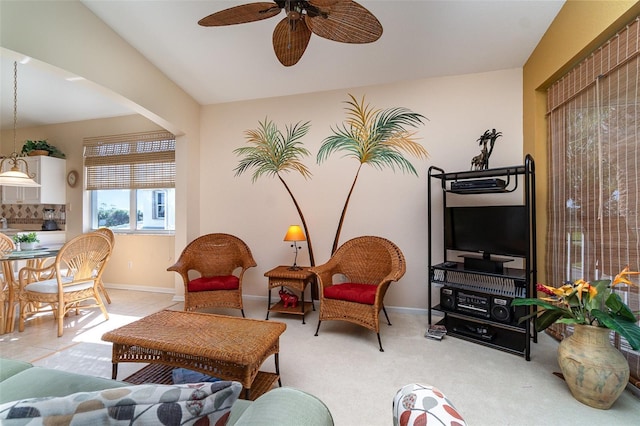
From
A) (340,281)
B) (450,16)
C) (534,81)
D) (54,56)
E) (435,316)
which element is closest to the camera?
(54,56)

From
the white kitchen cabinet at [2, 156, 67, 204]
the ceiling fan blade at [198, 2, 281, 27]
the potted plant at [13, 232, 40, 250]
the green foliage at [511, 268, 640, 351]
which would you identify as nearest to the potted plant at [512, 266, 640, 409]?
the green foliage at [511, 268, 640, 351]

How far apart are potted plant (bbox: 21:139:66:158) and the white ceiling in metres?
0.76

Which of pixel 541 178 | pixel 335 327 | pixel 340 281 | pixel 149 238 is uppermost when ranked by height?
pixel 541 178

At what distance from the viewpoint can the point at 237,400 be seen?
3.10ft

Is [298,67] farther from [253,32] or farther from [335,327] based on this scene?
[335,327]

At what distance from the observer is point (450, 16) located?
2594 mm

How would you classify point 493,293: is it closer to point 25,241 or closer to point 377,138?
point 377,138

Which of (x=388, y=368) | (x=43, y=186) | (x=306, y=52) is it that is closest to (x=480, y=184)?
(x=388, y=368)

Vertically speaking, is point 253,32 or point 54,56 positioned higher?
point 253,32

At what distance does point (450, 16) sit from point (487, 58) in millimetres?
788

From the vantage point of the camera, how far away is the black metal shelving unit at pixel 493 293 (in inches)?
96.0

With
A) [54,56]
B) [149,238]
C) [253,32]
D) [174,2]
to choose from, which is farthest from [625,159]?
[149,238]

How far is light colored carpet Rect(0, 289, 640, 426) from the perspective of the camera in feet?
5.61

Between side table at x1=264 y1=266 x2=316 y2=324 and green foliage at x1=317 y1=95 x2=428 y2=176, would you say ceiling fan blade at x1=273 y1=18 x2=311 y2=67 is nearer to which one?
green foliage at x1=317 y1=95 x2=428 y2=176
